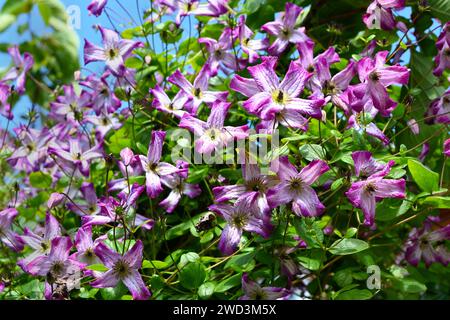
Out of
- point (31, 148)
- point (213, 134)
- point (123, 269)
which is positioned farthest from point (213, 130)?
point (31, 148)

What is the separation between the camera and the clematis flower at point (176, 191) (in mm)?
929

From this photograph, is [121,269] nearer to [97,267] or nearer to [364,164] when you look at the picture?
[97,267]

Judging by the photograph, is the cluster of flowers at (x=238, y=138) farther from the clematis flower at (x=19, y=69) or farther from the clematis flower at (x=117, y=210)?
the clematis flower at (x=19, y=69)

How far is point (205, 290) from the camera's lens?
0.84 metres

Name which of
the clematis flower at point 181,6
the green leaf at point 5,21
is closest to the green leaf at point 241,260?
the clematis flower at point 181,6

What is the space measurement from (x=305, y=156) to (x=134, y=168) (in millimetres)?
288

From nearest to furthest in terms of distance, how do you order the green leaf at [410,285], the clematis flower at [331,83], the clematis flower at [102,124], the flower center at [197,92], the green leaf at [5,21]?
the clematis flower at [331,83] < the flower center at [197,92] < the green leaf at [410,285] < the clematis flower at [102,124] < the green leaf at [5,21]

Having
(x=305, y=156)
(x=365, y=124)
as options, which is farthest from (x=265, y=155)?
(x=365, y=124)

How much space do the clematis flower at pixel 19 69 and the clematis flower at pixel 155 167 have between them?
1.56ft

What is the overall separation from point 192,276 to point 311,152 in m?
0.23

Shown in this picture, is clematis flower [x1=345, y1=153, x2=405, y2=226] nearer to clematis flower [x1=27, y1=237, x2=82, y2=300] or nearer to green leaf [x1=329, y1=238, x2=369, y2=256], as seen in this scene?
green leaf [x1=329, y1=238, x2=369, y2=256]

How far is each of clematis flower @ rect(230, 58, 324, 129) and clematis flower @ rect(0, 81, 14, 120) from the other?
23.0 inches

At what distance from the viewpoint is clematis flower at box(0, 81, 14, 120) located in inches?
46.8
